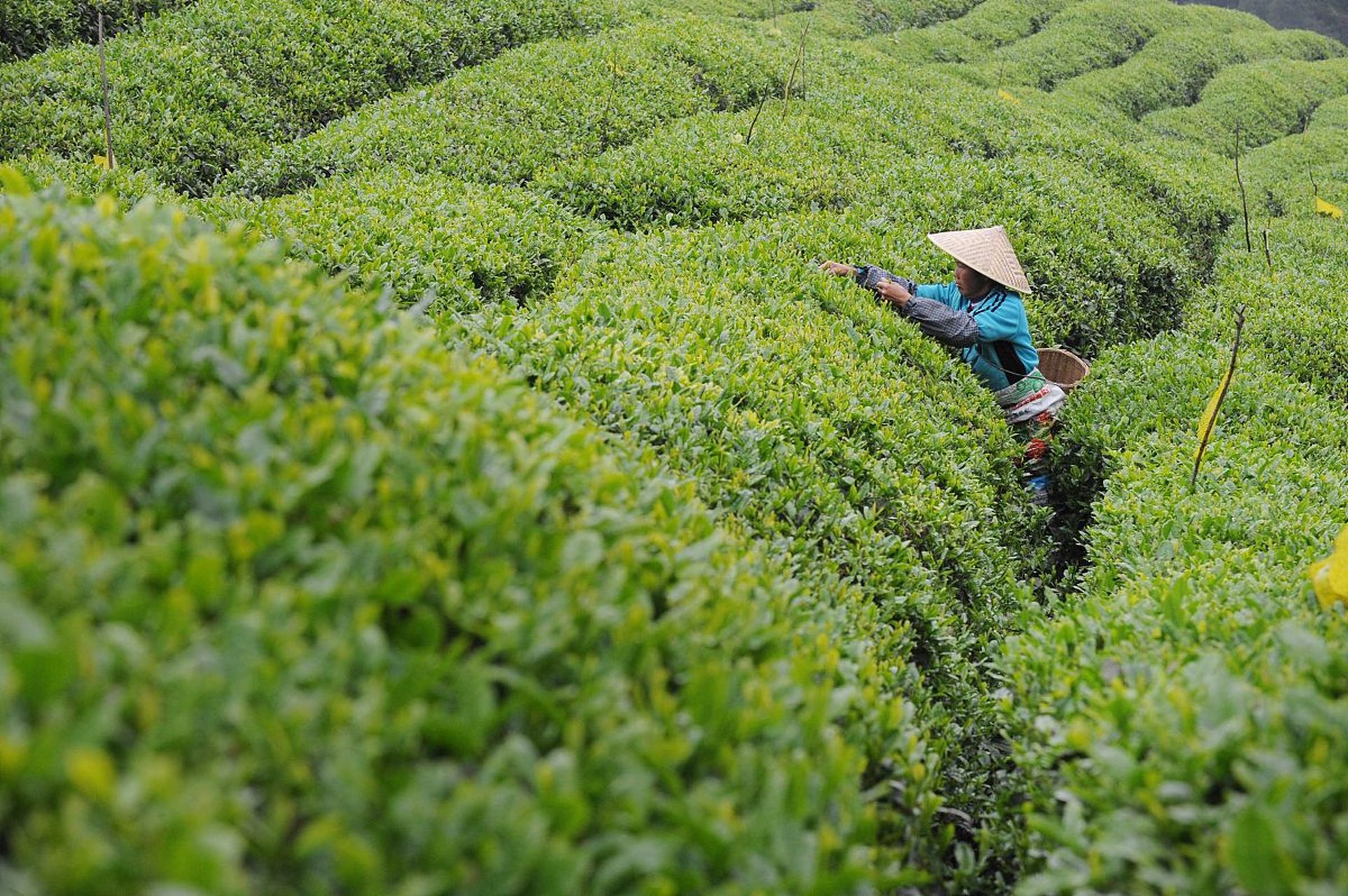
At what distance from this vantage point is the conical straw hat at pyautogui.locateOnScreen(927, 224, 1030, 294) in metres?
5.44

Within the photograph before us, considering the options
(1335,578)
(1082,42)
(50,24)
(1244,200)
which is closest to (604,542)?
(1335,578)

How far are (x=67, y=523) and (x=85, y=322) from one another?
0.66 meters

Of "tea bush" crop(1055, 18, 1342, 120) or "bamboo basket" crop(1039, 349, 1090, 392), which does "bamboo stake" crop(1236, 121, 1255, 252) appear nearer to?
"bamboo basket" crop(1039, 349, 1090, 392)

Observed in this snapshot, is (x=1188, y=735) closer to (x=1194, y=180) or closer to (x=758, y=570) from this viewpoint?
(x=758, y=570)

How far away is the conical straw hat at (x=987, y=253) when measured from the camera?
214 inches

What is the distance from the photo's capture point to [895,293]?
5465 millimetres

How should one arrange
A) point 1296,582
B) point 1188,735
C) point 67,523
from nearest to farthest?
1. point 67,523
2. point 1188,735
3. point 1296,582

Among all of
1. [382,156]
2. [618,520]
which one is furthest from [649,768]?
[382,156]

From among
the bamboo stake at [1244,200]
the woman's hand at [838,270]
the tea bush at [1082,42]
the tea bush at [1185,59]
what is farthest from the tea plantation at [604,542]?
the tea bush at [1082,42]

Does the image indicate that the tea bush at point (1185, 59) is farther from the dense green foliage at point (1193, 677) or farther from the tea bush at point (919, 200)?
the dense green foliage at point (1193, 677)

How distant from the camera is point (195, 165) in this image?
707 centimetres

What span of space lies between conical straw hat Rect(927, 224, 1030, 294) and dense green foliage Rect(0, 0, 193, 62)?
756 cm

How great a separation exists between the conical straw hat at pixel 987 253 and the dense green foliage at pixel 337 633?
374 centimetres

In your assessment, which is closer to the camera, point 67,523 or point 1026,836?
point 67,523
